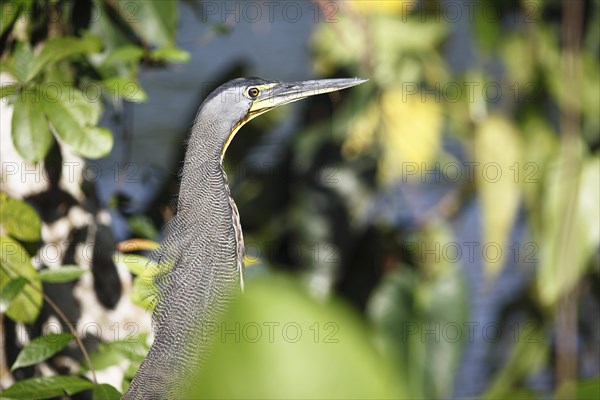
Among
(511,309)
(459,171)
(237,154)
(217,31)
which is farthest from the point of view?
(459,171)

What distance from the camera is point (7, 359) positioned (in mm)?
1260

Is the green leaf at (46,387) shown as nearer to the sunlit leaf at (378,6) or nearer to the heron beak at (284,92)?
the heron beak at (284,92)

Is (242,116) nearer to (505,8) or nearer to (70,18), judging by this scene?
(70,18)

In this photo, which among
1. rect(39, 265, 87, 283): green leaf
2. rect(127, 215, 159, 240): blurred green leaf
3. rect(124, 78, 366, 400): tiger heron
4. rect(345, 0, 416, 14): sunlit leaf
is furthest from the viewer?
rect(345, 0, 416, 14): sunlit leaf

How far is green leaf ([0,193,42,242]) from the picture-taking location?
1193mm

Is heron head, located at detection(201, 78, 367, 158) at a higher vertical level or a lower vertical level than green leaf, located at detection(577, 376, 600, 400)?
lower

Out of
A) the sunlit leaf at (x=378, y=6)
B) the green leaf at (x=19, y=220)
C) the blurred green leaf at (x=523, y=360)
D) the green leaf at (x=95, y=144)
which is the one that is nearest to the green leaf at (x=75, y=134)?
the green leaf at (x=95, y=144)

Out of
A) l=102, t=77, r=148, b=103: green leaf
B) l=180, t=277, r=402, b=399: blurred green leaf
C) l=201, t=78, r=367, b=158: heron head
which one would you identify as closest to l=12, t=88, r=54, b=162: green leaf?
l=102, t=77, r=148, b=103: green leaf

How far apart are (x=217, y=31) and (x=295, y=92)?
0.31m

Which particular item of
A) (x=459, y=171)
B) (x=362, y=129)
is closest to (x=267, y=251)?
(x=362, y=129)

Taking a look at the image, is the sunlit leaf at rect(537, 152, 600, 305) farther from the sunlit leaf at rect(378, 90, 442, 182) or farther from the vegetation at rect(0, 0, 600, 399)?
the sunlit leaf at rect(378, 90, 442, 182)

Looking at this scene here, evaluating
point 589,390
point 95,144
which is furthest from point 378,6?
point 589,390

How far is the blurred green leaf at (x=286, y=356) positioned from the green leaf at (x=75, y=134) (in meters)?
0.91

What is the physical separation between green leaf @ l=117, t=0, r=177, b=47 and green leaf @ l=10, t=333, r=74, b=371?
1.73 ft
